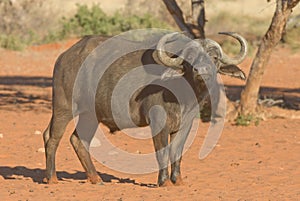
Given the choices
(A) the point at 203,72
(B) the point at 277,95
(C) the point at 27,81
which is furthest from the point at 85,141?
(C) the point at 27,81

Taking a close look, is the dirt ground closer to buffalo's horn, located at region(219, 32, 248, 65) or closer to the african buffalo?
the african buffalo

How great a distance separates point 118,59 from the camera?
32.0 ft

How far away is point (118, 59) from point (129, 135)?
4398 millimetres

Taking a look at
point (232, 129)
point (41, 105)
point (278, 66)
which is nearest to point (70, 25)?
point (278, 66)

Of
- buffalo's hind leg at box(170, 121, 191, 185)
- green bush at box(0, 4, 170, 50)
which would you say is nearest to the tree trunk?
buffalo's hind leg at box(170, 121, 191, 185)

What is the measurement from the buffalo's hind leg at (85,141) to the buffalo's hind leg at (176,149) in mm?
1022

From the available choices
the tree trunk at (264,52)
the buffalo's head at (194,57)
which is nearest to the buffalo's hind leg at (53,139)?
the buffalo's head at (194,57)

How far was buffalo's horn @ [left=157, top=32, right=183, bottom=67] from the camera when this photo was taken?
9016mm

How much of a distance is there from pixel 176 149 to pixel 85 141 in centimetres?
133

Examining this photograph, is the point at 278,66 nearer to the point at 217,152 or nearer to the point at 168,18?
the point at 168,18

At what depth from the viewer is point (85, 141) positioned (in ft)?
33.6

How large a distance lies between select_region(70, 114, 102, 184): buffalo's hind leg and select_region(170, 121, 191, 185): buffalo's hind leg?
1.02 meters

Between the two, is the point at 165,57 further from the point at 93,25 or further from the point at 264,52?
the point at 93,25

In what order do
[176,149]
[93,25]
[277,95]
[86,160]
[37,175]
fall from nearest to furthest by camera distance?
[176,149] → [86,160] → [37,175] → [277,95] → [93,25]
